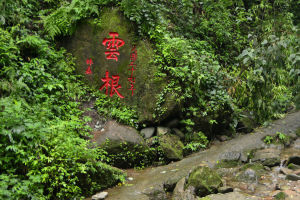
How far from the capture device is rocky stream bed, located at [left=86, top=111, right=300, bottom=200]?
4.54m

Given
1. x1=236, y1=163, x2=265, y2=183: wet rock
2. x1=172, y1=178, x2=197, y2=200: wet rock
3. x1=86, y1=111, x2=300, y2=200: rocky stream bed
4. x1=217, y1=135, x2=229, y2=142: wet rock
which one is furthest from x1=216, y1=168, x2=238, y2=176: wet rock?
x1=217, y1=135, x2=229, y2=142: wet rock

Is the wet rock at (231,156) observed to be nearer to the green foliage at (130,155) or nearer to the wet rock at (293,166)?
the wet rock at (293,166)

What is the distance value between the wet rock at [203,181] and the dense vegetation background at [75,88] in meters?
1.37

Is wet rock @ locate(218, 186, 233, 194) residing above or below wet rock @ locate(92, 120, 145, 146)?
below

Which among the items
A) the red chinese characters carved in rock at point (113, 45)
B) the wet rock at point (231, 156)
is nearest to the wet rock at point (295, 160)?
the wet rock at point (231, 156)

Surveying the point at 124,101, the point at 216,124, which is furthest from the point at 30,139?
the point at 216,124

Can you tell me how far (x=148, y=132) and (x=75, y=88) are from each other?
2307 mm

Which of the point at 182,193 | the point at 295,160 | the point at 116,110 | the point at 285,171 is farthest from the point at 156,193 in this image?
the point at 295,160

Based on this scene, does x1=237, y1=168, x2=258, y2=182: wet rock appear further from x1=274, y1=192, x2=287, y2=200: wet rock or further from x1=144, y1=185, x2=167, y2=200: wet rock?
x1=144, y1=185, x2=167, y2=200: wet rock

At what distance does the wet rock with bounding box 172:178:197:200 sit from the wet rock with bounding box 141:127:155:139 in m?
2.07

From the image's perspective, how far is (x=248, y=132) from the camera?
27.7 ft

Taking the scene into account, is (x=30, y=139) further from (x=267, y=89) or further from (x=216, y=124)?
(x=216, y=124)

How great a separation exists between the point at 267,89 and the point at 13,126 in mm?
3696

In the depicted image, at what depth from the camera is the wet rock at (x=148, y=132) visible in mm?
6727
